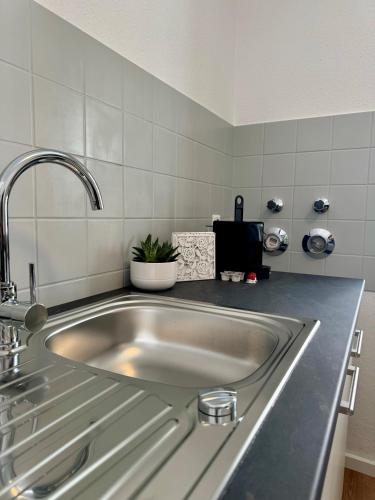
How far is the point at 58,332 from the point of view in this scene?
0.69 metres

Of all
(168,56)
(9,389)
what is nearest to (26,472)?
(9,389)

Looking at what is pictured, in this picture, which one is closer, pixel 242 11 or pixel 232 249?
pixel 232 249

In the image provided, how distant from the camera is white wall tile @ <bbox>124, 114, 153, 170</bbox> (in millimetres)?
1006

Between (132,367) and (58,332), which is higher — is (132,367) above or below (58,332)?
below

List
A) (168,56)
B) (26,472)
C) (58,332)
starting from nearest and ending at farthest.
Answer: (26,472), (58,332), (168,56)

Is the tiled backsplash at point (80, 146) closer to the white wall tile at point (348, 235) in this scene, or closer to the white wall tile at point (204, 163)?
the white wall tile at point (204, 163)

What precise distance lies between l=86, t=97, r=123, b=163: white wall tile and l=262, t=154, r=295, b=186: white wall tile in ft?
2.80

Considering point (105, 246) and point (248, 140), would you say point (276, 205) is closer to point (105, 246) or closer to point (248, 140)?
point (248, 140)

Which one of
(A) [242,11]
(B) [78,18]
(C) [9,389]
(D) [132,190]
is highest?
(A) [242,11]

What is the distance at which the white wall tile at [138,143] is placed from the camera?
1.01 m

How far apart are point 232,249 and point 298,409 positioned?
0.87 m

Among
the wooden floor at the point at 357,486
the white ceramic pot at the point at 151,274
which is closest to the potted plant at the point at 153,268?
the white ceramic pot at the point at 151,274

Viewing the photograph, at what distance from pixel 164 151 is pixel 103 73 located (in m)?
0.33

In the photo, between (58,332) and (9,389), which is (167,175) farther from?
(9,389)
